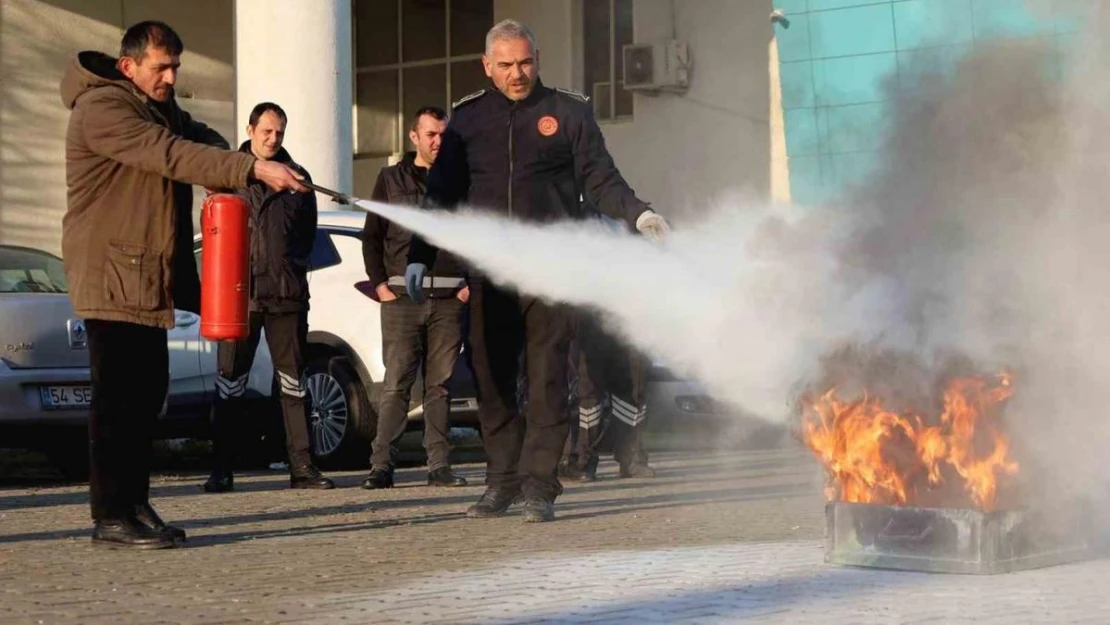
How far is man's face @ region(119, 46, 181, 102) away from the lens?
817 cm

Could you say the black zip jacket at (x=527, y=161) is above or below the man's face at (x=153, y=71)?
below

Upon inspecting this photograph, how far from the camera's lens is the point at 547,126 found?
Result: 947 cm

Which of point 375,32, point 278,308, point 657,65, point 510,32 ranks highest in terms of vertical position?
point 375,32

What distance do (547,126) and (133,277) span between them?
237cm

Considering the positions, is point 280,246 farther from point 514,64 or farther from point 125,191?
point 125,191

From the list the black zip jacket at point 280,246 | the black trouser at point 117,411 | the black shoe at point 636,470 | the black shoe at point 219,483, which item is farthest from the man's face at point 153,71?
the black shoe at point 636,470

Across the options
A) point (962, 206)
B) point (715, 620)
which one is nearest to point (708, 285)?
point (962, 206)

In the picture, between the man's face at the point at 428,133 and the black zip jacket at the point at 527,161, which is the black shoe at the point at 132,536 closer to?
the black zip jacket at the point at 527,161

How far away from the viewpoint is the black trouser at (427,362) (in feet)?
38.2

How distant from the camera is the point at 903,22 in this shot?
48.8 ft

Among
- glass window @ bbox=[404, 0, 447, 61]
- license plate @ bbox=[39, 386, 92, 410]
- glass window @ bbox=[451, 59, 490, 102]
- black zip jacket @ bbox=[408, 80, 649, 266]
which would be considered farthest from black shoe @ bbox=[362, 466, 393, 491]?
glass window @ bbox=[404, 0, 447, 61]

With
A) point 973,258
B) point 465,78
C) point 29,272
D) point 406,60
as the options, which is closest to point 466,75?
point 465,78

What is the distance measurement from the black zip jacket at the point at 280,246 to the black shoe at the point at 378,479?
1.06 meters

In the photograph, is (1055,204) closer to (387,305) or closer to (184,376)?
(387,305)
